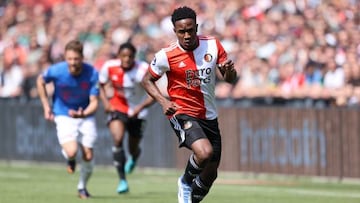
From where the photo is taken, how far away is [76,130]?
18.8 meters

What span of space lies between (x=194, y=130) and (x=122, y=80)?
22.0 ft

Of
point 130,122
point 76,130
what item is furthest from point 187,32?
point 130,122

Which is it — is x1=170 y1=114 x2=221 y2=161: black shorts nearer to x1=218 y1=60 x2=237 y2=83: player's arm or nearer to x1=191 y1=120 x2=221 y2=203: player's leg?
x1=191 y1=120 x2=221 y2=203: player's leg

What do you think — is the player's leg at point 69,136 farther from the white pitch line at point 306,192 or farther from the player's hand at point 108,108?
the white pitch line at point 306,192

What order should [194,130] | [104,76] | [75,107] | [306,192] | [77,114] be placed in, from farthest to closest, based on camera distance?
1. [104,76]
2. [306,192]
3. [75,107]
4. [77,114]
5. [194,130]

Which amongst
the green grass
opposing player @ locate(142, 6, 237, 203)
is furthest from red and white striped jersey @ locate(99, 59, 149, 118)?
opposing player @ locate(142, 6, 237, 203)

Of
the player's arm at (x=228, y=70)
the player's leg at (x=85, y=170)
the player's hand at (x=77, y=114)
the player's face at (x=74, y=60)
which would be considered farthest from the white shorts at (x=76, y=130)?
the player's arm at (x=228, y=70)

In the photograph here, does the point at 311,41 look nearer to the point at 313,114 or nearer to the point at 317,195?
the point at 313,114

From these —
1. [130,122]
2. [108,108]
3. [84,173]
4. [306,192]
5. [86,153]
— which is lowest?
[306,192]

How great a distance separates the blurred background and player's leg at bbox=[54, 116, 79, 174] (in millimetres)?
6059

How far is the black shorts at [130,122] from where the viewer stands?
20.9 m

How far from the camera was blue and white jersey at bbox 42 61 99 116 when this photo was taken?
739 inches

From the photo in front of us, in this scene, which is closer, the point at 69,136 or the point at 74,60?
the point at 74,60

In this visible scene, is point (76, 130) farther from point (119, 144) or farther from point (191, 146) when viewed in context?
point (191, 146)
